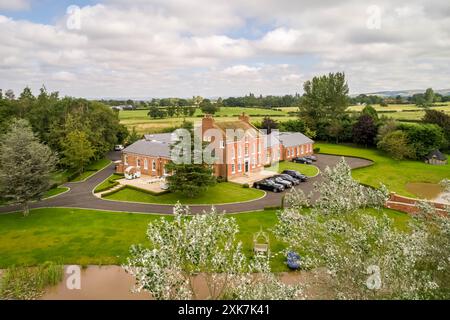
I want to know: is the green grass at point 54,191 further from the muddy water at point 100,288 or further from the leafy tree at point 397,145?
the leafy tree at point 397,145

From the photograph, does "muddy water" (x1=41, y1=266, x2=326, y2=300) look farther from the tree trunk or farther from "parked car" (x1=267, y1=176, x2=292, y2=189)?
"parked car" (x1=267, y1=176, x2=292, y2=189)

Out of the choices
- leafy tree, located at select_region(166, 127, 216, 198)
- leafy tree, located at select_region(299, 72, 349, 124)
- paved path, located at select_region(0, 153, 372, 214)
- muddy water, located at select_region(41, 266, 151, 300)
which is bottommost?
muddy water, located at select_region(41, 266, 151, 300)

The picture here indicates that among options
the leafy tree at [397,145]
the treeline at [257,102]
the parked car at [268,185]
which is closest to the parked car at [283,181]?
the parked car at [268,185]

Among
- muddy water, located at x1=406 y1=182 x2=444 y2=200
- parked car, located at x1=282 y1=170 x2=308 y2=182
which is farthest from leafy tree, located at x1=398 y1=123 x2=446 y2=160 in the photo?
parked car, located at x1=282 y1=170 x2=308 y2=182

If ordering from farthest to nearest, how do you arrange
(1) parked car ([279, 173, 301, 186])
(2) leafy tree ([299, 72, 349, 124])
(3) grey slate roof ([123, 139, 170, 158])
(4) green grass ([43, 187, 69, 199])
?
(2) leafy tree ([299, 72, 349, 124])
(3) grey slate roof ([123, 139, 170, 158])
(1) parked car ([279, 173, 301, 186])
(4) green grass ([43, 187, 69, 199])
